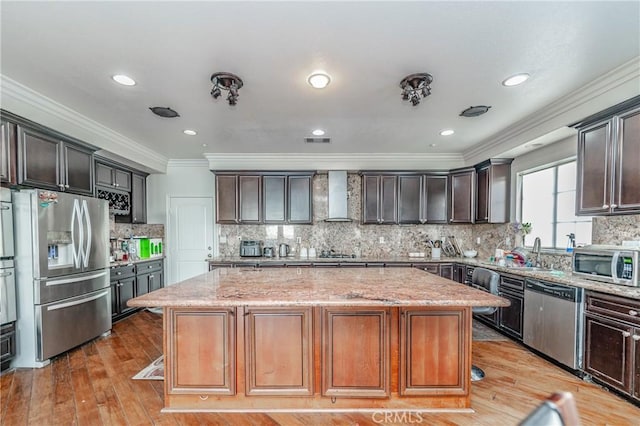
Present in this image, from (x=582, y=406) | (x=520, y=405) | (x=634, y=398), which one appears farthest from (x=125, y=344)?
(x=634, y=398)

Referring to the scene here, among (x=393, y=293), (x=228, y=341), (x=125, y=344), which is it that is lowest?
(x=125, y=344)

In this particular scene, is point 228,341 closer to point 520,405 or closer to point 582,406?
point 520,405

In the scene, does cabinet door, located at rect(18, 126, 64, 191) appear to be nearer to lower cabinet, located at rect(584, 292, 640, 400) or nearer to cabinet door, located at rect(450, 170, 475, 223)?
lower cabinet, located at rect(584, 292, 640, 400)

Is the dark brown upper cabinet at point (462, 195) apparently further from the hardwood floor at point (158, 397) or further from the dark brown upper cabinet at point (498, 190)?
the hardwood floor at point (158, 397)

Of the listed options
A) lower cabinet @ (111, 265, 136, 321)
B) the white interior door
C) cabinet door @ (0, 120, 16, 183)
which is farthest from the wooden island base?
the white interior door

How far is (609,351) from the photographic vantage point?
7.83ft

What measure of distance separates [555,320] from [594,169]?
4.90 feet

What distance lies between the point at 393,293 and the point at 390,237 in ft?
11.2

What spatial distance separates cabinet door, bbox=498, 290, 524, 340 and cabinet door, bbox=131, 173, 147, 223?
584 cm

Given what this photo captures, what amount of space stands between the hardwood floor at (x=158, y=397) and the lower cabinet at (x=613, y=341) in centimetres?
15

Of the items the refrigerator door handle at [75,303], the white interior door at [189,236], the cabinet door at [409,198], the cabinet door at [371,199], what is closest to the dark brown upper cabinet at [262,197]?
the white interior door at [189,236]

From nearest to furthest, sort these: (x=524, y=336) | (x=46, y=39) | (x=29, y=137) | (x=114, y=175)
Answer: (x=46, y=39) → (x=29, y=137) → (x=524, y=336) → (x=114, y=175)

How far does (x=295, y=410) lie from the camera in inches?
85.9

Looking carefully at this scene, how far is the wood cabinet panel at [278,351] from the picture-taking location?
218 centimetres
